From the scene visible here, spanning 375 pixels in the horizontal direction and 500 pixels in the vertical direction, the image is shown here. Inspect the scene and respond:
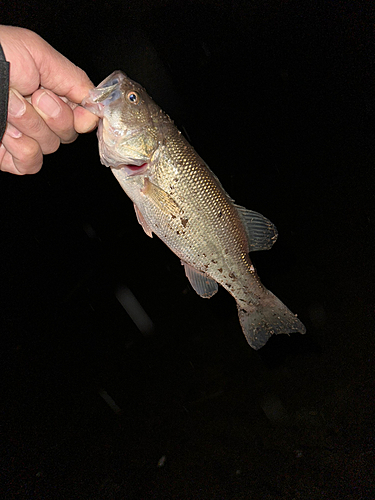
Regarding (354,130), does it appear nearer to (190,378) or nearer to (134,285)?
(134,285)

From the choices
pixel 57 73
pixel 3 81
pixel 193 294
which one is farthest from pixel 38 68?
pixel 193 294

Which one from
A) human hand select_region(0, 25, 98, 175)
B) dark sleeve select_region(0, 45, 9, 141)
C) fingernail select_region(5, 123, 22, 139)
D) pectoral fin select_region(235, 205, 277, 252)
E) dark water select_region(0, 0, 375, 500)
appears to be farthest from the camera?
dark water select_region(0, 0, 375, 500)

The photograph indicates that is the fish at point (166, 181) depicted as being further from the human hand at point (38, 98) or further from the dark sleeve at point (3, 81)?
the dark sleeve at point (3, 81)

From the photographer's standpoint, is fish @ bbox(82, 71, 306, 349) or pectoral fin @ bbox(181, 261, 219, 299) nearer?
fish @ bbox(82, 71, 306, 349)

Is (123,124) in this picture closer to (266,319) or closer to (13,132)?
(13,132)

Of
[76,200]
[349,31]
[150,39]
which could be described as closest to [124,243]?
[76,200]

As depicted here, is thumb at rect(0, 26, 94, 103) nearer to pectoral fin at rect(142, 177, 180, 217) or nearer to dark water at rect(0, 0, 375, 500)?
pectoral fin at rect(142, 177, 180, 217)

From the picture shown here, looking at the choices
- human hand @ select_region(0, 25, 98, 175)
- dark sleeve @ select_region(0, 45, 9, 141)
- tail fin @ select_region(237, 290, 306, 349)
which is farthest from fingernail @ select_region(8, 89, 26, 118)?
tail fin @ select_region(237, 290, 306, 349)
